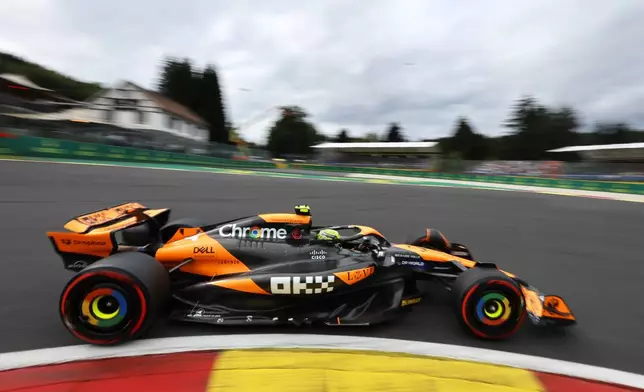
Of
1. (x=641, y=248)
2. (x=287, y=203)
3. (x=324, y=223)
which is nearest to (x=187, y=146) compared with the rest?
(x=287, y=203)

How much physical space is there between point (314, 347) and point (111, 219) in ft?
6.82

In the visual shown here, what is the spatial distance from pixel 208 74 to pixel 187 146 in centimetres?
3462

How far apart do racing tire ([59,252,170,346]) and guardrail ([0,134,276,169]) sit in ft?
43.7

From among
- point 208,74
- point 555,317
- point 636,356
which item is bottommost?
point 636,356

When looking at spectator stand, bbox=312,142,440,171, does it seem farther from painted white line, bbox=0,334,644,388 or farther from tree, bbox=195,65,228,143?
painted white line, bbox=0,334,644,388

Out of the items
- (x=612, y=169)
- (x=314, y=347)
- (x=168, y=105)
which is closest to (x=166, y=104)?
(x=168, y=105)

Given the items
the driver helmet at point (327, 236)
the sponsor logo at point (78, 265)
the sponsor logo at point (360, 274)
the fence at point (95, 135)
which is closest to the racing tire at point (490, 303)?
the sponsor logo at point (360, 274)

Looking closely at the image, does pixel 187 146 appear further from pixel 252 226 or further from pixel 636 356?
pixel 636 356

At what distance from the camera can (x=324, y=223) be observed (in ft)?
23.9

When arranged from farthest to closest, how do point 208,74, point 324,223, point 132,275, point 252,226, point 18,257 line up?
point 208,74, point 324,223, point 18,257, point 252,226, point 132,275

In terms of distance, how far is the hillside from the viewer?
2361 inches

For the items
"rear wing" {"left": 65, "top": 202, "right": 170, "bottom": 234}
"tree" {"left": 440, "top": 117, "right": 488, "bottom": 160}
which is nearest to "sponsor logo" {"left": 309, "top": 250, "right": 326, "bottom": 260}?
"rear wing" {"left": 65, "top": 202, "right": 170, "bottom": 234}

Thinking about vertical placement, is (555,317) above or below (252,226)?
below

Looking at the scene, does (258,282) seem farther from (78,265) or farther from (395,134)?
(395,134)
